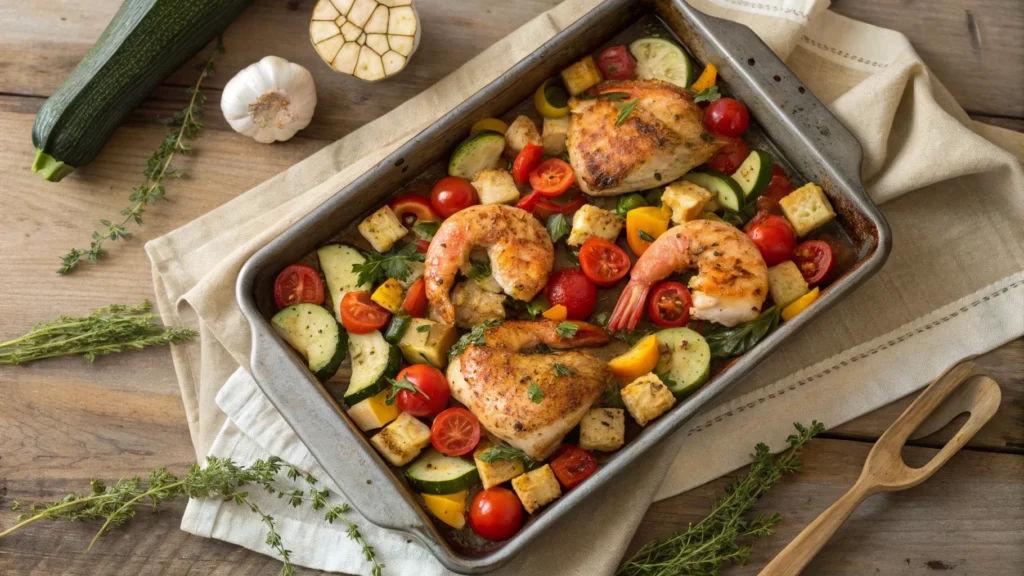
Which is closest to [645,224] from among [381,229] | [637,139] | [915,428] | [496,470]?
[637,139]

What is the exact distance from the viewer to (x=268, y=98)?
13.9ft

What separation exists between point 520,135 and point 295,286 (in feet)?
4.40

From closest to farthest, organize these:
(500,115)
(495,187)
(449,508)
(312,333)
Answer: (449,508), (312,333), (495,187), (500,115)

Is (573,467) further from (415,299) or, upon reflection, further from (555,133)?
(555,133)

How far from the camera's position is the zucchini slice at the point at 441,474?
3.76 meters

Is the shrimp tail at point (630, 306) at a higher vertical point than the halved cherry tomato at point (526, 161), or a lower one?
lower

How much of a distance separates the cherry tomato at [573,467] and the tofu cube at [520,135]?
153 cm

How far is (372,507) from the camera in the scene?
3504mm

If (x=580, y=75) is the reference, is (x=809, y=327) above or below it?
below

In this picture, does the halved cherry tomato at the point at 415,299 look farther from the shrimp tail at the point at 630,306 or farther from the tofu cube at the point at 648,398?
the tofu cube at the point at 648,398

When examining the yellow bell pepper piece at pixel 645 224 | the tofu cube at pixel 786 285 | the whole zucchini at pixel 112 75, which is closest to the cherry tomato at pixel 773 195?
the tofu cube at pixel 786 285

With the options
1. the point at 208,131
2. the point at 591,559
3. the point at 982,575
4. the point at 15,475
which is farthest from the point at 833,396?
the point at 15,475

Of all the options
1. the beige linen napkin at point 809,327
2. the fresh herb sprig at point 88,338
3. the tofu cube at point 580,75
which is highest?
the fresh herb sprig at point 88,338

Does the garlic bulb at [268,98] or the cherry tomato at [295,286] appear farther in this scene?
the garlic bulb at [268,98]
